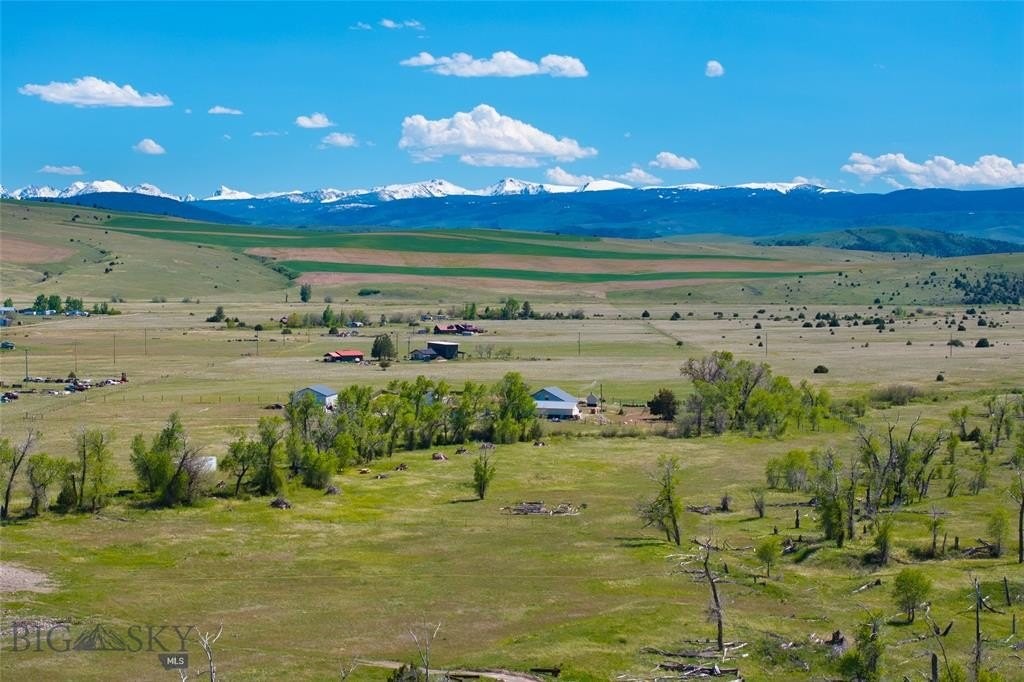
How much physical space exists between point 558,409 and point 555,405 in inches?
17.3

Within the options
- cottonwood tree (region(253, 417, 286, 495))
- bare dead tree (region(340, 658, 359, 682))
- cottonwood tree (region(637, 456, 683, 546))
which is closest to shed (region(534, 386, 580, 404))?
cottonwood tree (region(253, 417, 286, 495))

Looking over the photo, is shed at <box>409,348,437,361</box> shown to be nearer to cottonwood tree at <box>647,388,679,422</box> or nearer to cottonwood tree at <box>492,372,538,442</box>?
cottonwood tree at <box>647,388,679,422</box>

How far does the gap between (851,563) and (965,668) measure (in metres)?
12.2

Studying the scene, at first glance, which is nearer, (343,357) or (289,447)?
(289,447)

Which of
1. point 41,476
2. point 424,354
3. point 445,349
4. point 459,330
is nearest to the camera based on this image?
point 41,476

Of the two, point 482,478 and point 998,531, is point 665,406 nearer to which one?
point 482,478

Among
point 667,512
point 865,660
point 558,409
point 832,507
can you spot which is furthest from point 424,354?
point 865,660

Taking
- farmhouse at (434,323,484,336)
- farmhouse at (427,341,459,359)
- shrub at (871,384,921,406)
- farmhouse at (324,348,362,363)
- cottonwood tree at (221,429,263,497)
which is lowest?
cottonwood tree at (221,429,263,497)

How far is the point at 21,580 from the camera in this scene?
42.5 metres

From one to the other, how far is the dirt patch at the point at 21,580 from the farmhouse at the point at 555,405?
49667 mm

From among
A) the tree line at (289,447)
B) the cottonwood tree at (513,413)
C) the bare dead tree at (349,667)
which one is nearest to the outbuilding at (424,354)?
the tree line at (289,447)

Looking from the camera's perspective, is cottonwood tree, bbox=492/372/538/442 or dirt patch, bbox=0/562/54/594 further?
cottonwood tree, bbox=492/372/538/442

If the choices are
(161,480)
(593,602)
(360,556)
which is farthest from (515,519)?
(161,480)

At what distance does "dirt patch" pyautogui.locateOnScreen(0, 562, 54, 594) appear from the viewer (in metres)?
41.4
